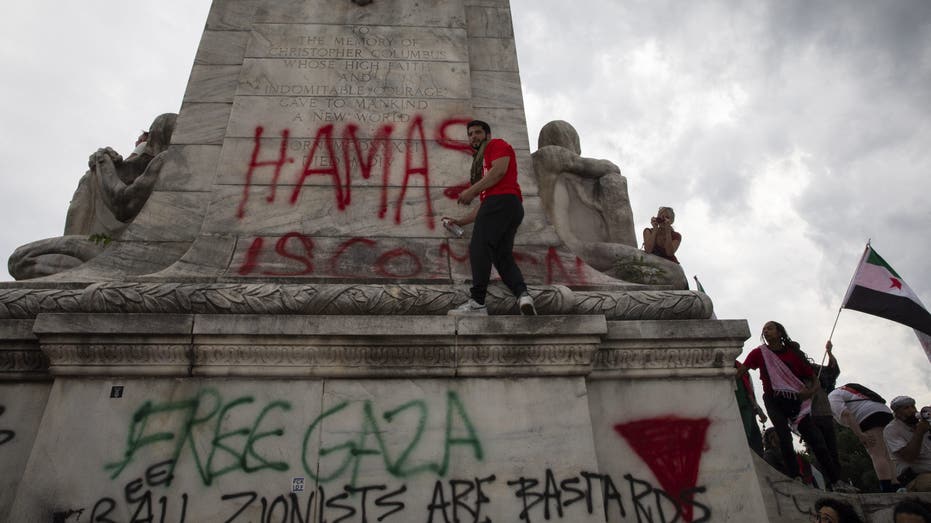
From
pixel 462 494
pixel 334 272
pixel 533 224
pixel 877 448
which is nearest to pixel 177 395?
pixel 334 272

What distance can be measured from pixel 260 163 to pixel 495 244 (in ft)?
9.26

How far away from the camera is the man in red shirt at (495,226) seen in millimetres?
5090

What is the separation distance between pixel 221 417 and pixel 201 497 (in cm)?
55

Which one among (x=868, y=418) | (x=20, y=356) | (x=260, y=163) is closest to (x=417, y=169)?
(x=260, y=163)

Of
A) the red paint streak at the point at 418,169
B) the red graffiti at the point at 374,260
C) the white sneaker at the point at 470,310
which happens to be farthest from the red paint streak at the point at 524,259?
the white sneaker at the point at 470,310

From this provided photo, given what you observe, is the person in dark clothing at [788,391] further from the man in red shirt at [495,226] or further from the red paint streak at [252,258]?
the red paint streak at [252,258]

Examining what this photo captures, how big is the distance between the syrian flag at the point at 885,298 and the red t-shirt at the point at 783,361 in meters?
1.70

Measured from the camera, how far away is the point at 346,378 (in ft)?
15.6

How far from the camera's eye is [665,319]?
208 inches

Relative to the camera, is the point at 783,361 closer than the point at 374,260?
No

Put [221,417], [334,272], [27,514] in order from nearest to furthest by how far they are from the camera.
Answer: [27,514], [221,417], [334,272]

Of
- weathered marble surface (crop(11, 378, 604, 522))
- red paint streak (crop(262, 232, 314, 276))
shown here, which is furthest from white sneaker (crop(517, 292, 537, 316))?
red paint streak (crop(262, 232, 314, 276))

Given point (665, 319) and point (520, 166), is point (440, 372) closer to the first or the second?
point (665, 319)

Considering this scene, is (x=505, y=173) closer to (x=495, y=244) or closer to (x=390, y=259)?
(x=495, y=244)
